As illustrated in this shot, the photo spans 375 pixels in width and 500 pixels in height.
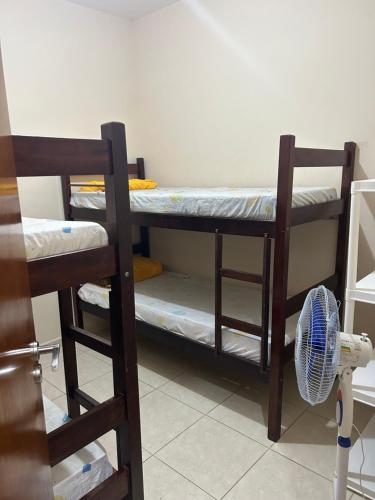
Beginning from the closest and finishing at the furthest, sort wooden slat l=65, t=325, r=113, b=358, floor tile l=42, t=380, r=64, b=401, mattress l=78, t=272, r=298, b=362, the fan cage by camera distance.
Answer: the fan cage, wooden slat l=65, t=325, r=113, b=358, mattress l=78, t=272, r=298, b=362, floor tile l=42, t=380, r=64, b=401

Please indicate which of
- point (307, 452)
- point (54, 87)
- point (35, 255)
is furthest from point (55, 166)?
point (54, 87)

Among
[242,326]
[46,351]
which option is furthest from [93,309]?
[46,351]

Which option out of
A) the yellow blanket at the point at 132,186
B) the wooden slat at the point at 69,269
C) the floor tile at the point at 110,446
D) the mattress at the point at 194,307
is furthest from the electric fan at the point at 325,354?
the yellow blanket at the point at 132,186

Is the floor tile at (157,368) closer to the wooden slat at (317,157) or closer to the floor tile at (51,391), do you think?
the floor tile at (51,391)

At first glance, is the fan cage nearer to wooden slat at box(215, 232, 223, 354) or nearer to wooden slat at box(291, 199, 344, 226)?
wooden slat at box(291, 199, 344, 226)

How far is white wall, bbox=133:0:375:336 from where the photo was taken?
203cm

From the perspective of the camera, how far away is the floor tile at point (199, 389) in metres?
2.05

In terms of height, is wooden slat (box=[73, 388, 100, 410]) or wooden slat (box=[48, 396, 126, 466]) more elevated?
wooden slat (box=[48, 396, 126, 466])

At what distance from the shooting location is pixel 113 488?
3.91 feet

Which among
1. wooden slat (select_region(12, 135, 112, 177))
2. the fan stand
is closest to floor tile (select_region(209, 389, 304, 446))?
the fan stand

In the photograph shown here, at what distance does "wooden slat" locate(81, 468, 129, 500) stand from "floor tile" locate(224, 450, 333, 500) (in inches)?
17.8

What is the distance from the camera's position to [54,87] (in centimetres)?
264

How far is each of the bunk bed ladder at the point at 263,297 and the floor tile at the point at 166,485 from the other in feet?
1.96

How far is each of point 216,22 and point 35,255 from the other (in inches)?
90.6
